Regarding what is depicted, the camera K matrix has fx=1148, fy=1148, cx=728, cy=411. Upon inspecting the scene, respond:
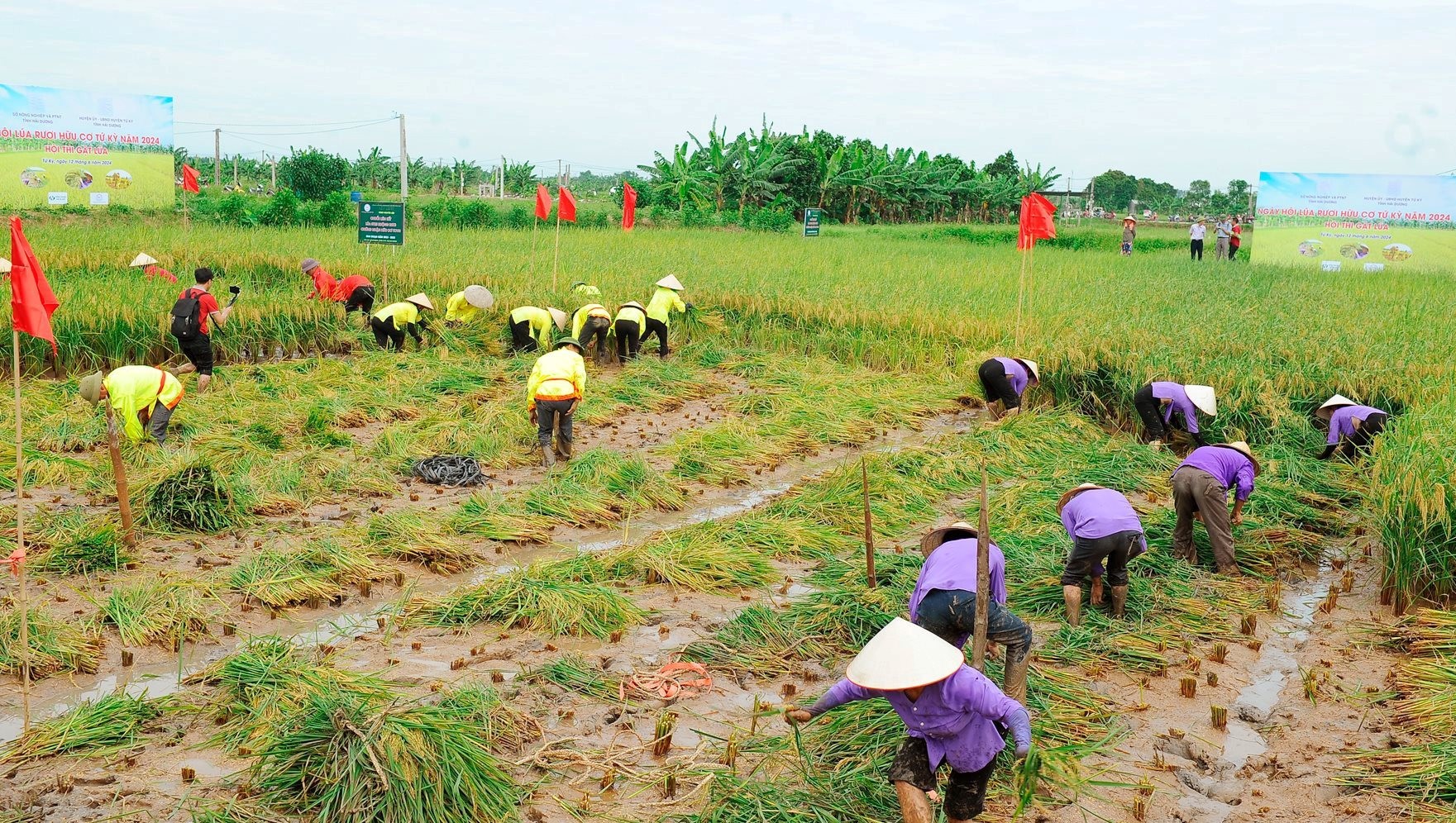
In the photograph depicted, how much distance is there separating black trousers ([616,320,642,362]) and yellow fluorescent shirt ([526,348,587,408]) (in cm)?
336

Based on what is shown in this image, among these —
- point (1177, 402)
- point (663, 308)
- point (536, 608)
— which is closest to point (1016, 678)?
point (536, 608)

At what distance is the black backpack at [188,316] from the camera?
33.8 ft

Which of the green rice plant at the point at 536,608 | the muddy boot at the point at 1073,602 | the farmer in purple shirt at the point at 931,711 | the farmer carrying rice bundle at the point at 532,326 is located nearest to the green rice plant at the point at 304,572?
the green rice plant at the point at 536,608

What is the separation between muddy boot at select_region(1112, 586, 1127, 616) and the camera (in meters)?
6.05

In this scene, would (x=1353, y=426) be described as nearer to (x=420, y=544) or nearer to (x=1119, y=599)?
(x=1119, y=599)

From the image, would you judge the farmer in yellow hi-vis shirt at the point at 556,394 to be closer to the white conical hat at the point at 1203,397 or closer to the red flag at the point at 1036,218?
the white conical hat at the point at 1203,397

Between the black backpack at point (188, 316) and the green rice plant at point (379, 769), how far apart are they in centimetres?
703

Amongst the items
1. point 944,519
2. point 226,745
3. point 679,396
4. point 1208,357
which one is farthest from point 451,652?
point 1208,357

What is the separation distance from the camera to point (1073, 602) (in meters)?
5.95

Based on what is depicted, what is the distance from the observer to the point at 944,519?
7988 millimetres

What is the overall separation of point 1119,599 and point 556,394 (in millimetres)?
4575

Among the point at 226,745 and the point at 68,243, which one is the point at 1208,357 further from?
the point at 68,243

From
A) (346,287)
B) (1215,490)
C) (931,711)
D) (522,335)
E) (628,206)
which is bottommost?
(931,711)

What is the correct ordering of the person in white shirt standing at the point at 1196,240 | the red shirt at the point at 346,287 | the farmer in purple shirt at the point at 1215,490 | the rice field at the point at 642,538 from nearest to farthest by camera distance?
the rice field at the point at 642,538 < the farmer in purple shirt at the point at 1215,490 < the red shirt at the point at 346,287 < the person in white shirt standing at the point at 1196,240
